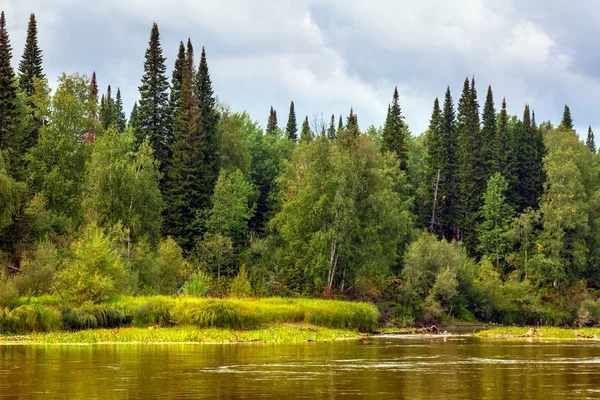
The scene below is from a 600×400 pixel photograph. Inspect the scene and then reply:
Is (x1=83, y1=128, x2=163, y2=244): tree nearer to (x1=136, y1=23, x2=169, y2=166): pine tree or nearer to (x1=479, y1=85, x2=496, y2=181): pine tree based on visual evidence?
(x1=136, y1=23, x2=169, y2=166): pine tree

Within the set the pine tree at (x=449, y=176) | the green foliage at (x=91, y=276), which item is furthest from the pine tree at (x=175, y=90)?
the green foliage at (x=91, y=276)

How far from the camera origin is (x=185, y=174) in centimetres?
10488

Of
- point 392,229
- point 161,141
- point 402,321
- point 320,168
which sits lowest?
point 402,321

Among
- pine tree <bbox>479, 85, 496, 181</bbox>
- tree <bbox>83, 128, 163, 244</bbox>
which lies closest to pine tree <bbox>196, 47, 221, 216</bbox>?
tree <bbox>83, 128, 163, 244</bbox>

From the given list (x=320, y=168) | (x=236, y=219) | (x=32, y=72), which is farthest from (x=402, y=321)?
(x=32, y=72)

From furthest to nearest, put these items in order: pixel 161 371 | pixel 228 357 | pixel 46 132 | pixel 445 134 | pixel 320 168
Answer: pixel 445 134 → pixel 46 132 → pixel 320 168 → pixel 228 357 → pixel 161 371

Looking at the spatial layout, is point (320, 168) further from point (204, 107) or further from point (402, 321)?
point (204, 107)

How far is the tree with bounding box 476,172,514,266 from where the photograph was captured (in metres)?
116

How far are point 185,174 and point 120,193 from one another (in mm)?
26401

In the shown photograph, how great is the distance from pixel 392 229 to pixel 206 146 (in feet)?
107

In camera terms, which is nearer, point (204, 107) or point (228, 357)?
point (228, 357)

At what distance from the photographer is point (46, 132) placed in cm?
9250

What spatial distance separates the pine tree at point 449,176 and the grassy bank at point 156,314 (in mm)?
75105

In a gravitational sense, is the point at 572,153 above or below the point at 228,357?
above
